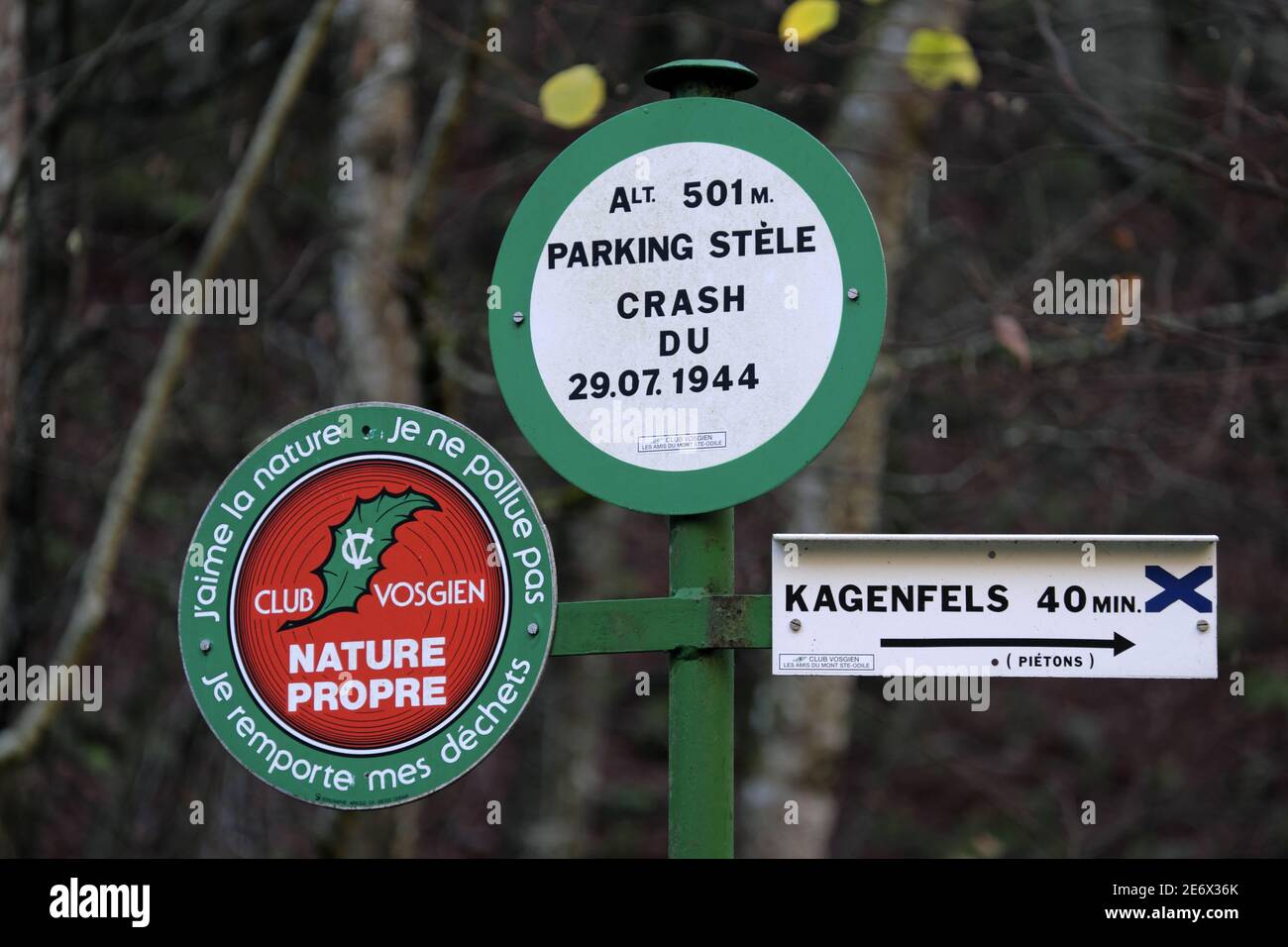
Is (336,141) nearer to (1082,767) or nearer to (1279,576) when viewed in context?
(1279,576)

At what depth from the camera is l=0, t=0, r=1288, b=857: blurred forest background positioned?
5992mm

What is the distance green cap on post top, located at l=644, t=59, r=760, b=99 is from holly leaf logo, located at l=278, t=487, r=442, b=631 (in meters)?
0.78

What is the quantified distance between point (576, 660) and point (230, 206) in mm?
3673

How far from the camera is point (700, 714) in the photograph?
2705 mm

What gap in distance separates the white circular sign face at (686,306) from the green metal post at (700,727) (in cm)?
16

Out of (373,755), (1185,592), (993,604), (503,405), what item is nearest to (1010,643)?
(993,604)

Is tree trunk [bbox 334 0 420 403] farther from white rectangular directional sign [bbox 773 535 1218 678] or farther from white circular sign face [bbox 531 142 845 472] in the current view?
white rectangular directional sign [bbox 773 535 1218 678]

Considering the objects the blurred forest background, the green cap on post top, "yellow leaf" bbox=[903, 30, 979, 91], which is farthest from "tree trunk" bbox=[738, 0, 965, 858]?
the green cap on post top

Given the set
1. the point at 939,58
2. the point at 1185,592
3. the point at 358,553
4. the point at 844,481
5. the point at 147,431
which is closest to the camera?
the point at 1185,592

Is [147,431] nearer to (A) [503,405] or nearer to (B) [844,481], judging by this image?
(B) [844,481]

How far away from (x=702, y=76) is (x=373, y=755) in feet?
3.91

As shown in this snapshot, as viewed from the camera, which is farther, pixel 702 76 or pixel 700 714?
pixel 702 76

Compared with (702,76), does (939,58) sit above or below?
above

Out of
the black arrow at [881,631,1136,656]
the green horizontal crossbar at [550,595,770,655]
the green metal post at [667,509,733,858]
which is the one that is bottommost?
the green metal post at [667,509,733,858]
